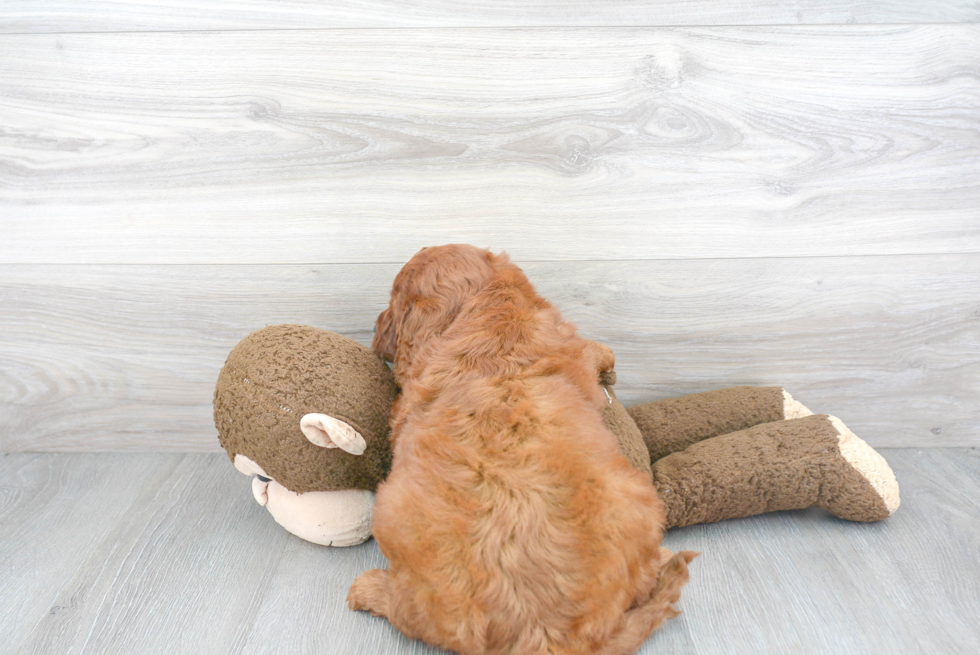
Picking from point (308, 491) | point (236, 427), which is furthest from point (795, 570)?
point (236, 427)

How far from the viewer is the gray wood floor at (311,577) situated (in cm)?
115

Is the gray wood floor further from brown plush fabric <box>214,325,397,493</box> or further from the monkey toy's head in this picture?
brown plush fabric <box>214,325,397,493</box>

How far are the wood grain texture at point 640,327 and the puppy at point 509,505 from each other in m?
0.47

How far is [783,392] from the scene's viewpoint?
1.61 meters

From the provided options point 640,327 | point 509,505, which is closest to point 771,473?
point 640,327

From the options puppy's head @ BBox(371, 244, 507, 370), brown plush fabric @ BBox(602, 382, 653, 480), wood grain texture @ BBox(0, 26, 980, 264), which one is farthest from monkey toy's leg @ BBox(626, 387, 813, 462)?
puppy's head @ BBox(371, 244, 507, 370)

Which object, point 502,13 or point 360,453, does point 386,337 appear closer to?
point 360,453

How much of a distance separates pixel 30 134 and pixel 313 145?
2.23 feet

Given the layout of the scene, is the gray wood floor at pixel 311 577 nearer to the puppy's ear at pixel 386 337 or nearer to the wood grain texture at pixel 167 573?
the wood grain texture at pixel 167 573

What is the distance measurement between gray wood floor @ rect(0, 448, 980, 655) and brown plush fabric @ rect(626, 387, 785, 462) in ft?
0.68

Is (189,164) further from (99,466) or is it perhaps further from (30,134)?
(99,466)

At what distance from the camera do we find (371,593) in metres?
1.20

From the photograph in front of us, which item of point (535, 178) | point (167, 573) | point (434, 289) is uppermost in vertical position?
point (535, 178)

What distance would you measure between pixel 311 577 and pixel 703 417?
93 centimetres
